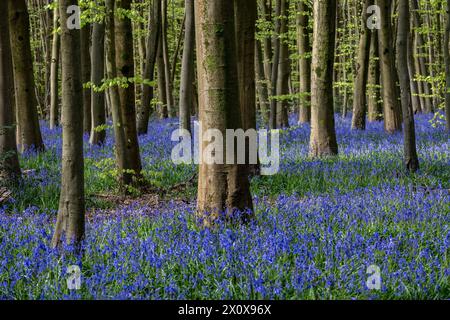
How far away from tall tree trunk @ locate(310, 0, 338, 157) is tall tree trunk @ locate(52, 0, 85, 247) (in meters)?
7.68

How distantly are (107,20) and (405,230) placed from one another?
5.73 metres

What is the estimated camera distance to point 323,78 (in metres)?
11.5

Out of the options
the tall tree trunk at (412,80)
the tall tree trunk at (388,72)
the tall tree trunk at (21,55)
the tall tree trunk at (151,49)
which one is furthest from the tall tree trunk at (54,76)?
the tall tree trunk at (412,80)

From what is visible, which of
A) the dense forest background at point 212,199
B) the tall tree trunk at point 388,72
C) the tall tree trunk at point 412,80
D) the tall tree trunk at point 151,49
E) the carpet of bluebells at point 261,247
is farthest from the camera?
the tall tree trunk at point 412,80

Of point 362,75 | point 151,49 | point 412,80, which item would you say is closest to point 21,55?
point 151,49

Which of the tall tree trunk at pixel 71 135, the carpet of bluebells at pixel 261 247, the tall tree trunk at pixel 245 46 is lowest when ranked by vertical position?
the carpet of bluebells at pixel 261 247

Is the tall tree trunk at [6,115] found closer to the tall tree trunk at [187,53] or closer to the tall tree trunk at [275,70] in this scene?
the tall tree trunk at [187,53]

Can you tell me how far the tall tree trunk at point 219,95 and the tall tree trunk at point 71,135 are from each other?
62.8 inches

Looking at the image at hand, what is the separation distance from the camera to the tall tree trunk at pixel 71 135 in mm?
4617

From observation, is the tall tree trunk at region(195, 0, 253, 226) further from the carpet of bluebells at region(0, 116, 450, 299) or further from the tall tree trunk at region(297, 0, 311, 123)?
the tall tree trunk at region(297, 0, 311, 123)

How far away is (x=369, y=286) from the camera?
13.4 feet

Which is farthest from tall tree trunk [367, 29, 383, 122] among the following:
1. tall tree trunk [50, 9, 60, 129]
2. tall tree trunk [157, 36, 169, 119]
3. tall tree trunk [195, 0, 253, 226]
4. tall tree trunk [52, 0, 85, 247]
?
tall tree trunk [52, 0, 85, 247]
